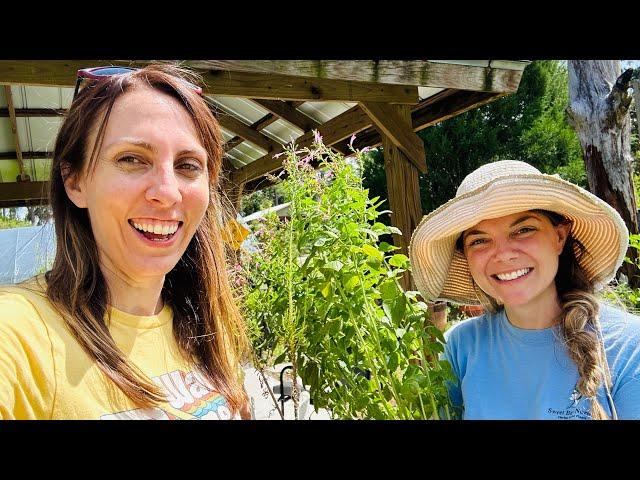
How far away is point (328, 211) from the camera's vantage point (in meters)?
1.38

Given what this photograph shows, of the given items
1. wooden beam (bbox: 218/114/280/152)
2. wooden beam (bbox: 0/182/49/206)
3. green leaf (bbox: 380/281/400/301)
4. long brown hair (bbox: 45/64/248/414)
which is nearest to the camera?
long brown hair (bbox: 45/64/248/414)

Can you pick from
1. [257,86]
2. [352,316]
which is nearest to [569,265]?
[352,316]

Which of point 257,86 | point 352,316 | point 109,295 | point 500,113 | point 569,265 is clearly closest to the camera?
point 109,295

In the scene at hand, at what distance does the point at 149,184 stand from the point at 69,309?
251 millimetres

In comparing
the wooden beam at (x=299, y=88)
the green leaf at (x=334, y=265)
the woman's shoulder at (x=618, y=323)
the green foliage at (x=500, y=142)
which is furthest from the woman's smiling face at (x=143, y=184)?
the green foliage at (x=500, y=142)

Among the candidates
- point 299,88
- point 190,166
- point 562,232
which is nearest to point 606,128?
point 299,88

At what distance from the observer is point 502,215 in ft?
4.59

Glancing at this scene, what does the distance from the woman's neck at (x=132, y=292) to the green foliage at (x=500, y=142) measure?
10.3 m

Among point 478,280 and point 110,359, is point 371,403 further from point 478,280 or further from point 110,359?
point 110,359

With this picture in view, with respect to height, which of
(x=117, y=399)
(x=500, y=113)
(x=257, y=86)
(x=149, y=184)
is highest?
(x=500, y=113)

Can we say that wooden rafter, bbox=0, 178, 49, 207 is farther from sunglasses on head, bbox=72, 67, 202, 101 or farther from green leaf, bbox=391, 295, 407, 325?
green leaf, bbox=391, 295, 407, 325

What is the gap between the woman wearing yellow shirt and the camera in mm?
809

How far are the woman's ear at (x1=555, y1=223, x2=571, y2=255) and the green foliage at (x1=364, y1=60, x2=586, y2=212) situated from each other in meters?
9.59

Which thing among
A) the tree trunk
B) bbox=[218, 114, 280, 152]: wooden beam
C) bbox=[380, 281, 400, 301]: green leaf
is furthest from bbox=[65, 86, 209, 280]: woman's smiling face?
the tree trunk
